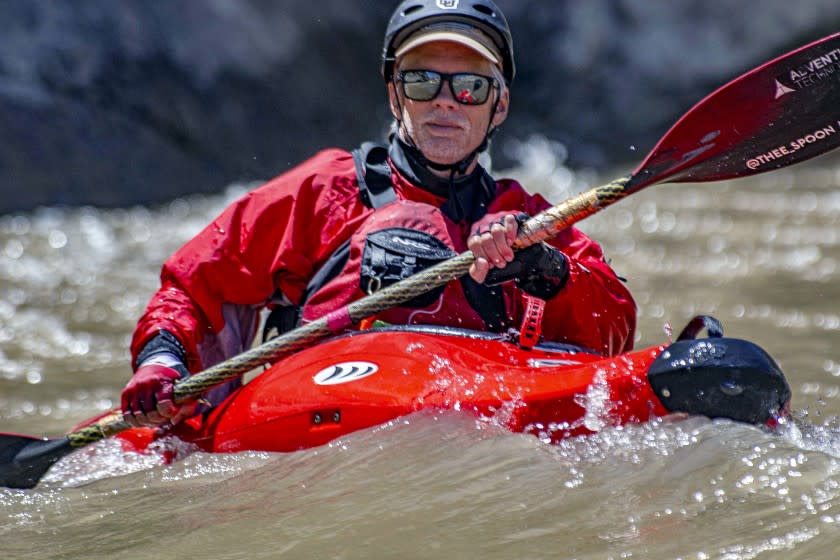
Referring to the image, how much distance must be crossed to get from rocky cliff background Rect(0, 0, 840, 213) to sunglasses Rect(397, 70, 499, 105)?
199 inches

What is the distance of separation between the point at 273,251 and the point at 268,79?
6358 mm

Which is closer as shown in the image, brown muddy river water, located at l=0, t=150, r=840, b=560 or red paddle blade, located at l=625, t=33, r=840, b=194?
brown muddy river water, located at l=0, t=150, r=840, b=560

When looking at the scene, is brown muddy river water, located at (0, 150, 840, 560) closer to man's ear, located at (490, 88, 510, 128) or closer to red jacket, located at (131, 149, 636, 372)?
red jacket, located at (131, 149, 636, 372)

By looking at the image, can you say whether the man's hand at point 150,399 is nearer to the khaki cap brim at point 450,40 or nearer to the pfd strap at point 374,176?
the pfd strap at point 374,176

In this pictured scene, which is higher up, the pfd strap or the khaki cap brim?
the khaki cap brim

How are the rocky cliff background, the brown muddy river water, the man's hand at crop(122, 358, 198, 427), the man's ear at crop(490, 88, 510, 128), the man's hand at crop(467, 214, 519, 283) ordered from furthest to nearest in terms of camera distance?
the rocky cliff background < the man's ear at crop(490, 88, 510, 128) < the man's hand at crop(122, 358, 198, 427) < the man's hand at crop(467, 214, 519, 283) < the brown muddy river water

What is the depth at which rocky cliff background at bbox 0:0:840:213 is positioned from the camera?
26.1 ft

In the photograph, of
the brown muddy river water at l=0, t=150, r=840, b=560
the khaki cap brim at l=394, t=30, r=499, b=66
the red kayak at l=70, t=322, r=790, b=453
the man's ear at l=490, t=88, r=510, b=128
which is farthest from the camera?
the man's ear at l=490, t=88, r=510, b=128

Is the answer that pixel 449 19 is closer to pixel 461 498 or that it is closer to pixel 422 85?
Answer: pixel 422 85

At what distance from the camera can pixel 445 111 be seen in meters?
2.92

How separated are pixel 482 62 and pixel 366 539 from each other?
→ 4.83 ft

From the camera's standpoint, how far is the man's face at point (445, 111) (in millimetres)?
2912

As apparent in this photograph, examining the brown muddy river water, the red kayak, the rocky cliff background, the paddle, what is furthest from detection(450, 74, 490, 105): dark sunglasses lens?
the rocky cliff background

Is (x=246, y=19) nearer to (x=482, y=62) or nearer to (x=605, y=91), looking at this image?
(x=605, y=91)
